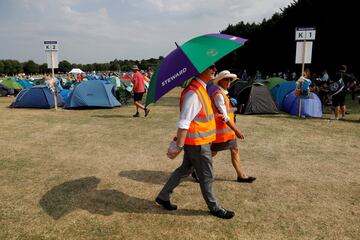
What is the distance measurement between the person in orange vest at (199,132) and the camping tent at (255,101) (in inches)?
337

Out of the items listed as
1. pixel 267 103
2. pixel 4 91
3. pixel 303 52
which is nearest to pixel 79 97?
pixel 267 103

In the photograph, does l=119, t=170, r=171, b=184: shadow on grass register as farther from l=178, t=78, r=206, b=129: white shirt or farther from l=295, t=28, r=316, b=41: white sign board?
l=295, t=28, r=316, b=41: white sign board

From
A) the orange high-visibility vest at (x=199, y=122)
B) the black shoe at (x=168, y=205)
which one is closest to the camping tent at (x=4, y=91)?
the black shoe at (x=168, y=205)

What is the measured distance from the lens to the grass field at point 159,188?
3691mm

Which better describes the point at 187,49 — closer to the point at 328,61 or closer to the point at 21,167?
the point at 21,167

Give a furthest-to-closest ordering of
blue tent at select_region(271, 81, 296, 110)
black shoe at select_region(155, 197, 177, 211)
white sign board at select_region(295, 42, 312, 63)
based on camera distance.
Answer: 1. blue tent at select_region(271, 81, 296, 110)
2. white sign board at select_region(295, 42, 312, 63)
3. black shoe at select_region(155, 197, 177, 211)

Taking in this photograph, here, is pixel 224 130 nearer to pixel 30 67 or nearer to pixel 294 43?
pixel 294 43

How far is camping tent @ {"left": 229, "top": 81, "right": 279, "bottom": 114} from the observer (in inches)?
476

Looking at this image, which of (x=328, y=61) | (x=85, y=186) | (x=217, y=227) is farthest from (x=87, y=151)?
(x=328, y=61)

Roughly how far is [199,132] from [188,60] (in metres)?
0.84

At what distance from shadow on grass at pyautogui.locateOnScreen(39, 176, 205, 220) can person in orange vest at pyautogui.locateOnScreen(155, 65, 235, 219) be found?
0.50 meters

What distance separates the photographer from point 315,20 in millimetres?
25766

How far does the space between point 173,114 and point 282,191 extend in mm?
8013

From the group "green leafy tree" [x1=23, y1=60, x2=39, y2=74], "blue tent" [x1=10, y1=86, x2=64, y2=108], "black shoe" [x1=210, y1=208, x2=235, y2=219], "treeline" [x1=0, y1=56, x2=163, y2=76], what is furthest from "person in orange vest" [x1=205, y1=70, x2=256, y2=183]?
"green leafy tree" [x1=23, y1=60, x2=39, y2=74]
